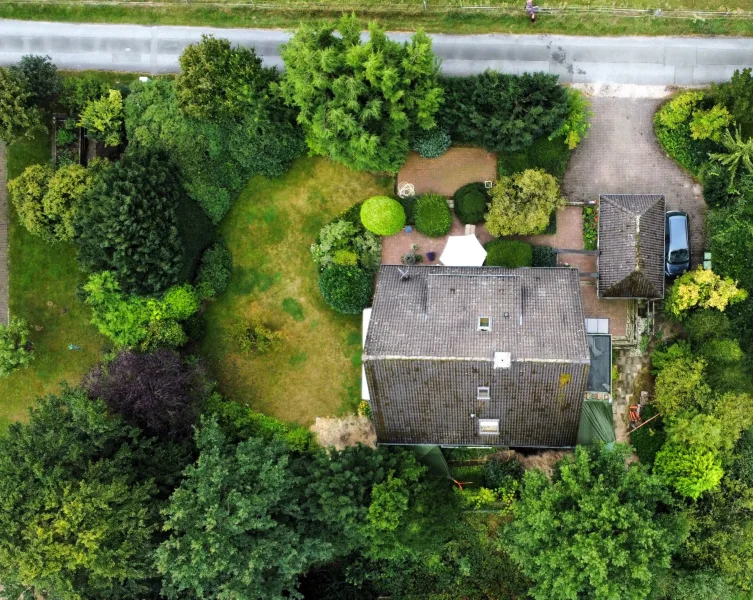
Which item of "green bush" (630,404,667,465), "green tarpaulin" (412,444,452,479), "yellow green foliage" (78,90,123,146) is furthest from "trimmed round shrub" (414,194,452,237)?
"yellow green foliage" (78,90,123,146)

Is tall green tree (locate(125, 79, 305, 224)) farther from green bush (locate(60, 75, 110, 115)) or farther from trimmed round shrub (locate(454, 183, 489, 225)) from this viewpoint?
trimmed round shrub (locate(454, 183, 489, 225))

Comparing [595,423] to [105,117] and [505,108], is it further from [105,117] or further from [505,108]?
[105,117]

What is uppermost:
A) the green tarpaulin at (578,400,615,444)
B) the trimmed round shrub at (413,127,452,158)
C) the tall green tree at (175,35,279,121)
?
the tall green tree at (175,35,279,121)

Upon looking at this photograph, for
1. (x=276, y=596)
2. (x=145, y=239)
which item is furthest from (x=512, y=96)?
(x=276, y=596)

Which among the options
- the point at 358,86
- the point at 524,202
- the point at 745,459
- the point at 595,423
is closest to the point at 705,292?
the point at 745,459

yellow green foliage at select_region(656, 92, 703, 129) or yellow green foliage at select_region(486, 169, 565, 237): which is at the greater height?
yellow green foliage at select_region(656, 92, 703, 129)

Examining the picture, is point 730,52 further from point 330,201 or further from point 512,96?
point 330,201
